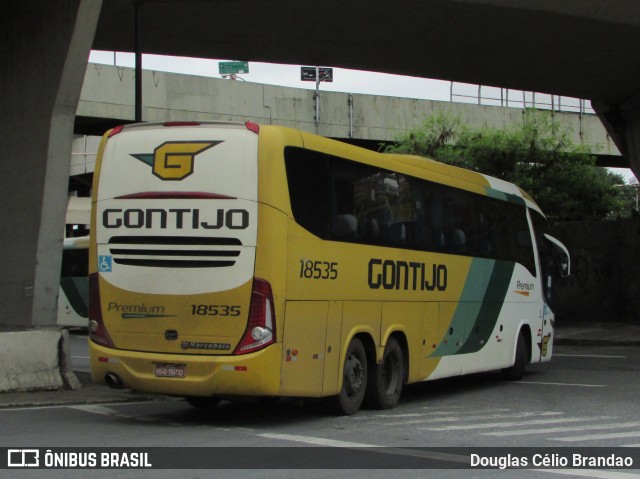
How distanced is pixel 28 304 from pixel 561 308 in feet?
67.8

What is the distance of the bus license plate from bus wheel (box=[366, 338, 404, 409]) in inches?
117

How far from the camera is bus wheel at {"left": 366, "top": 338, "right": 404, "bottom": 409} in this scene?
1267cm

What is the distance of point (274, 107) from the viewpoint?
125ft

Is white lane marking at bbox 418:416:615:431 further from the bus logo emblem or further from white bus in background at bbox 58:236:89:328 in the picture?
white bus in background at bbox 58:236:89:328

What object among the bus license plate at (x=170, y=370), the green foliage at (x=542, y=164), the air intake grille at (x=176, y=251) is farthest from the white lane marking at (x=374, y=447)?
the green foliage at (x=542, y=164)

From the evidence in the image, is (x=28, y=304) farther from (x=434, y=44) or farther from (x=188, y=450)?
(x=434, y=44)

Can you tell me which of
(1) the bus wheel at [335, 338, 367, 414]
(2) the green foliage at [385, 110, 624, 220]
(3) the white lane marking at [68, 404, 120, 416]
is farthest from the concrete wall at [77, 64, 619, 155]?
(1) the bus wheel at [335, 338, 367, 414]

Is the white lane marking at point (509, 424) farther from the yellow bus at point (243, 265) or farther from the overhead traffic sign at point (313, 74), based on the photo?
the overhead traffic sign at point (313, 74)

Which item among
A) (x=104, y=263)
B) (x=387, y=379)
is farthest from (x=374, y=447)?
(x=104, y=263)

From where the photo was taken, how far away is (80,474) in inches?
313

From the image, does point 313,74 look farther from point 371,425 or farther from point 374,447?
point 374,447

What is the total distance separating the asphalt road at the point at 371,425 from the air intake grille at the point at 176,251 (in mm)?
1858

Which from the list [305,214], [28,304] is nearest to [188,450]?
[305,214]

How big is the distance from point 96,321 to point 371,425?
345 cm
